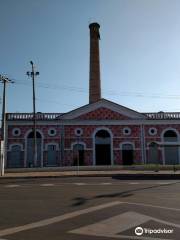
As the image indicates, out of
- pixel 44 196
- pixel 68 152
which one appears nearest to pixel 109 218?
pixel 44 196

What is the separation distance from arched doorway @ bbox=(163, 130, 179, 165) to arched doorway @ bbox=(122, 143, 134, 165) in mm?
3844

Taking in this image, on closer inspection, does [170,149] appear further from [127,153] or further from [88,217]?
[88,217]

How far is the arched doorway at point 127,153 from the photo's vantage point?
3950 centimetres

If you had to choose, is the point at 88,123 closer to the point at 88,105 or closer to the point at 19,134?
the point at 88,105

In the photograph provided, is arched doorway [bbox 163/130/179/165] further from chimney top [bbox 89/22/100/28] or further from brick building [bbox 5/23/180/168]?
chimney top [bbox 89/22/100/28]

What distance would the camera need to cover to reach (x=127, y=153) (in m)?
39.7

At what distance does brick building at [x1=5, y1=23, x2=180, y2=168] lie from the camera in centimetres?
3894

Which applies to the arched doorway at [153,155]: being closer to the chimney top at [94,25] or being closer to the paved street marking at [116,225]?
the chimney top at [94,25]

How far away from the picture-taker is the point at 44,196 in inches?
541

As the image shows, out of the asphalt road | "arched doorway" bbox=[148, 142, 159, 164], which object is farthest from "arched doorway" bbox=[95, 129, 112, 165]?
the asphalt road

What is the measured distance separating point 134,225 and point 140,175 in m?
17.6

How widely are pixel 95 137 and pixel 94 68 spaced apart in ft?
35.9

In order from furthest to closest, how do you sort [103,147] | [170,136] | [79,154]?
[170,136], [103,147], [79,154]

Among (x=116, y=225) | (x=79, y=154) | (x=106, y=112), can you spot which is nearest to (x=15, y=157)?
(x=79, y=154)
